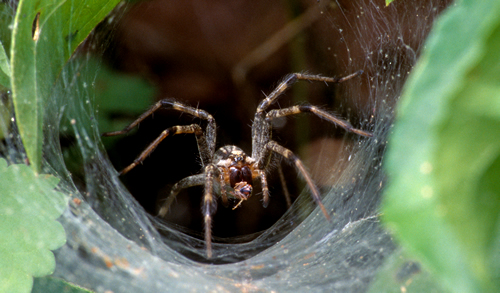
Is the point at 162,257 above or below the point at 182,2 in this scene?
below

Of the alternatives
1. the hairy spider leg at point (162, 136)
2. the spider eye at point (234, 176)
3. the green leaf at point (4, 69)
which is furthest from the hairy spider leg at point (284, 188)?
the green leaf at point (4, 69)

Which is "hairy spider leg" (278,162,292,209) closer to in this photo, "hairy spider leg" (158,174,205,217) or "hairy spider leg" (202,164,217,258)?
"hairy spider leg" (158,174,205,217)

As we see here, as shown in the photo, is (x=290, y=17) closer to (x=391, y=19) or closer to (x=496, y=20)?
(x=391, y=19)

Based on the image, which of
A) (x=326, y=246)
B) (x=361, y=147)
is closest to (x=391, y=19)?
(x=361, y=147)

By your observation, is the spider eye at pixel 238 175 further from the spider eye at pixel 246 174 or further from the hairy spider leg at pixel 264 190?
the hairy spider leg at pixel 264 190

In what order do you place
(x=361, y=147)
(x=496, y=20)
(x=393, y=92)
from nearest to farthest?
(x=496, y=20) < (x=393, y=92) < (x=361, y=147)

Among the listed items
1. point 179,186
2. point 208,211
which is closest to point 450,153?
point 208,211
